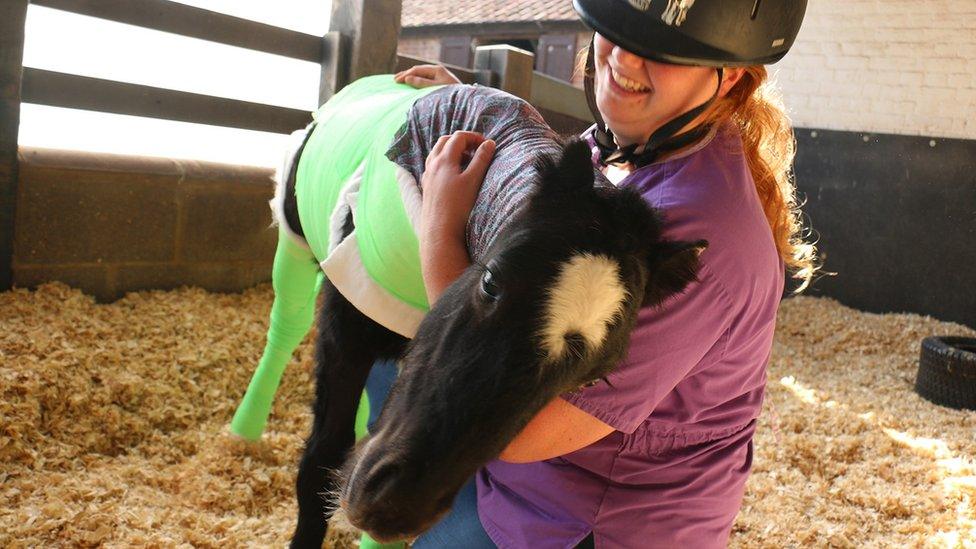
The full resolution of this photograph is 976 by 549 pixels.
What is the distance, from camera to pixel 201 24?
3.45 meters

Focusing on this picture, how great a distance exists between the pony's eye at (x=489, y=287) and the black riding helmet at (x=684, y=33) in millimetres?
510

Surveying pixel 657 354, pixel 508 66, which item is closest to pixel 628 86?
pixel 657 354

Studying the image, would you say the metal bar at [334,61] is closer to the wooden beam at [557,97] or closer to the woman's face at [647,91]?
the wooden beam at [557,97]

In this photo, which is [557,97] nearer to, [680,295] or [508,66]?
[508,66]

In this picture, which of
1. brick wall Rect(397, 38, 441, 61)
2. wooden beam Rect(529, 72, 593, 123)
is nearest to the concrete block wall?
wooden beam Rect(529, 72, 593, 123)

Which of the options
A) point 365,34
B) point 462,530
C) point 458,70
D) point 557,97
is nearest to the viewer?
point 462,530

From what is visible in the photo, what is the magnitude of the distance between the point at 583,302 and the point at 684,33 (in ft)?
2.03

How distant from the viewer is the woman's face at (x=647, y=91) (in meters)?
1.43

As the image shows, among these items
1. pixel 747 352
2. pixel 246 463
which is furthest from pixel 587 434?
pixel 246 463

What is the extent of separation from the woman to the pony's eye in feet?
0.68

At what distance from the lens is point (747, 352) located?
145 cm

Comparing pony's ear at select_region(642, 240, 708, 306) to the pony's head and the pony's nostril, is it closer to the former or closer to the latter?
the pony's head

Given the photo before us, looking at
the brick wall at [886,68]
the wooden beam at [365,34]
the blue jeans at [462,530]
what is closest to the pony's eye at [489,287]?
the blue jeans at [462,530]

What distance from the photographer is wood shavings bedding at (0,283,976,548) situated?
7.07 feet
